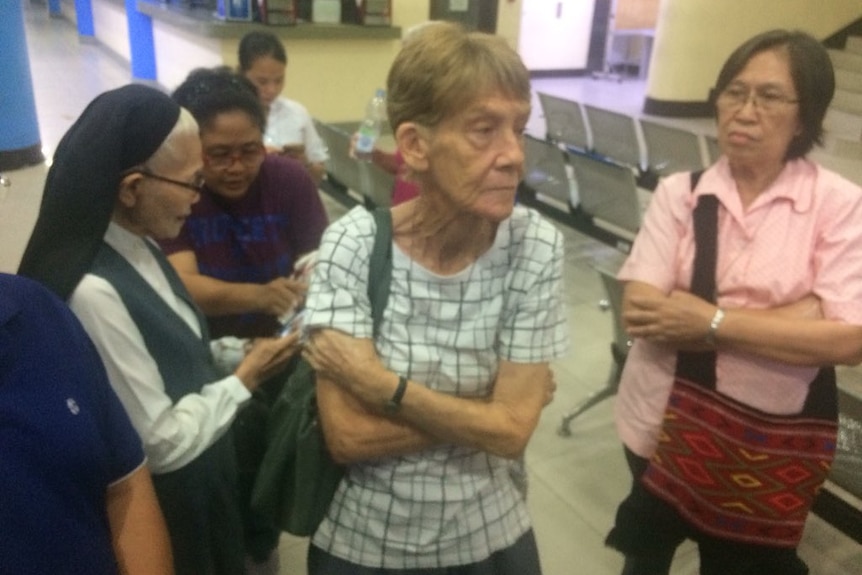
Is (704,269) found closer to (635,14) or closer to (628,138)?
(628,138)

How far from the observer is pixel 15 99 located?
244 inches

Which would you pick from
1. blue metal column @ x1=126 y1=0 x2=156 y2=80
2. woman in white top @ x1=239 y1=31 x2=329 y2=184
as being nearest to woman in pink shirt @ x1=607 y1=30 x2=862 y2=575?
woman in white top @ x1=239 y1=31 x2=329 y2=184

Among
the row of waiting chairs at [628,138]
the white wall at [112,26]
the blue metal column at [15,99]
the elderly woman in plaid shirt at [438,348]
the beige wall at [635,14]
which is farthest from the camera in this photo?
the beige wall at [635,14]

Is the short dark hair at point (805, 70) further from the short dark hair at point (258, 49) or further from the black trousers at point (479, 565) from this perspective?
the short dark hair at point (258, 49)

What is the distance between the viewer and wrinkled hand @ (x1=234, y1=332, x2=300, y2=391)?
142 cm

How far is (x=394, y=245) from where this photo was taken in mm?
1093

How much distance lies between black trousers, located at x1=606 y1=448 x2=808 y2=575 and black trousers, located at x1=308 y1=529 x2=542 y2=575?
0.47 m

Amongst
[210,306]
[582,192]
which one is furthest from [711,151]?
[210,306]

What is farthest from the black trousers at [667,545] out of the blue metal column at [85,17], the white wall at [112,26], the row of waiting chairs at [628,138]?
the blue metal column at [85,17]

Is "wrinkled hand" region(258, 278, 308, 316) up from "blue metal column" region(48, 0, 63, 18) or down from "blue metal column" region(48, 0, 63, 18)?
down

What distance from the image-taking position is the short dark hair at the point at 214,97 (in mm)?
1626

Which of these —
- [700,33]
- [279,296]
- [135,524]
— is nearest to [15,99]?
[279,296]

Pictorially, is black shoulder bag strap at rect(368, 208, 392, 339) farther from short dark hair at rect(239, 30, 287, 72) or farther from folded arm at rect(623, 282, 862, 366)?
short dark hair at rect(239, 30, 287, 72)

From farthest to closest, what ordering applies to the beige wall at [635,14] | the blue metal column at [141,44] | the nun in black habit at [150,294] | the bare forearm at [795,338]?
the beige wall at [635,14] < the blue metal column at [141,44] < the bare forearm at [795,338] < the nun in black habit at [150,294]
